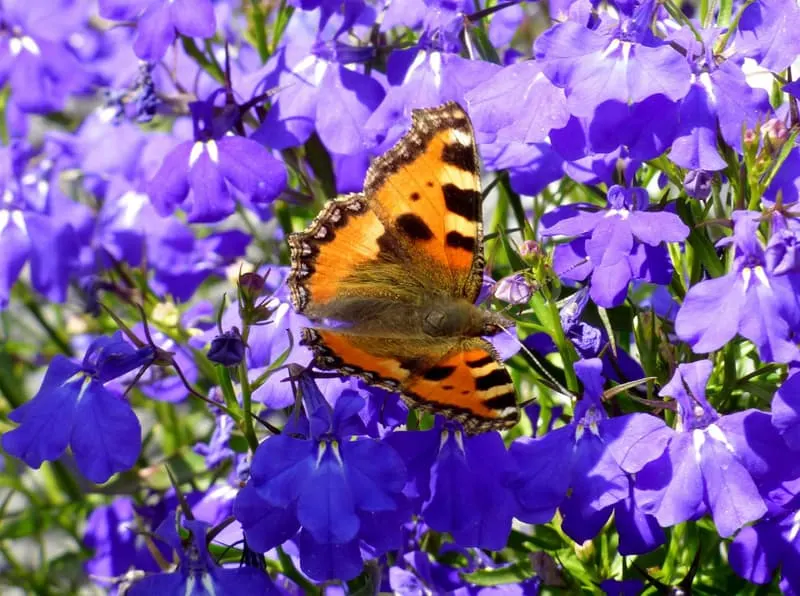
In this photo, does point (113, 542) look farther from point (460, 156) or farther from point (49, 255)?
point (460, 156)

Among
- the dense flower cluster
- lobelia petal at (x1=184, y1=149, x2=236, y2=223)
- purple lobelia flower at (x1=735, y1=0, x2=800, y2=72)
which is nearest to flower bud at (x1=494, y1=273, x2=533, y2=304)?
the dense flower cluster

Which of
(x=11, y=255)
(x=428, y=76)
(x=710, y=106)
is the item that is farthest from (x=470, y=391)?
(x=11, y=255)

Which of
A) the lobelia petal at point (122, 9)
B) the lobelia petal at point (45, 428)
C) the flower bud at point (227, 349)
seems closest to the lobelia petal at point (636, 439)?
the flower bud at point (227, 349)

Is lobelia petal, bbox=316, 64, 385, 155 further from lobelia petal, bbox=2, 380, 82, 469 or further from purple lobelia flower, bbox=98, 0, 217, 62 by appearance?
lobelia petal, bbox=2, 380, 82, 469

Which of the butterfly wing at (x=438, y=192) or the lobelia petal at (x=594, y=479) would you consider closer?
the lobelia petal at (x=594, y=479)

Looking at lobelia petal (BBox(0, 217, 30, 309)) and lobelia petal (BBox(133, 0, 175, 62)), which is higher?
lobelia petal (BBox(133, 0, 175, 62))

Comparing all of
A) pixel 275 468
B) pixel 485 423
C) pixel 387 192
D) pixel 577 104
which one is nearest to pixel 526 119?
pixel 577 104

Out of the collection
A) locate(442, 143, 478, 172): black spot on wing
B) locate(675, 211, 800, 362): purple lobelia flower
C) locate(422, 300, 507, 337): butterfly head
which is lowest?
locate(422, 300, 507, 337): butterfly head

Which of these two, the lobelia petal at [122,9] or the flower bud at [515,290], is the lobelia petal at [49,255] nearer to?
the lobelia petal at [122,9]
